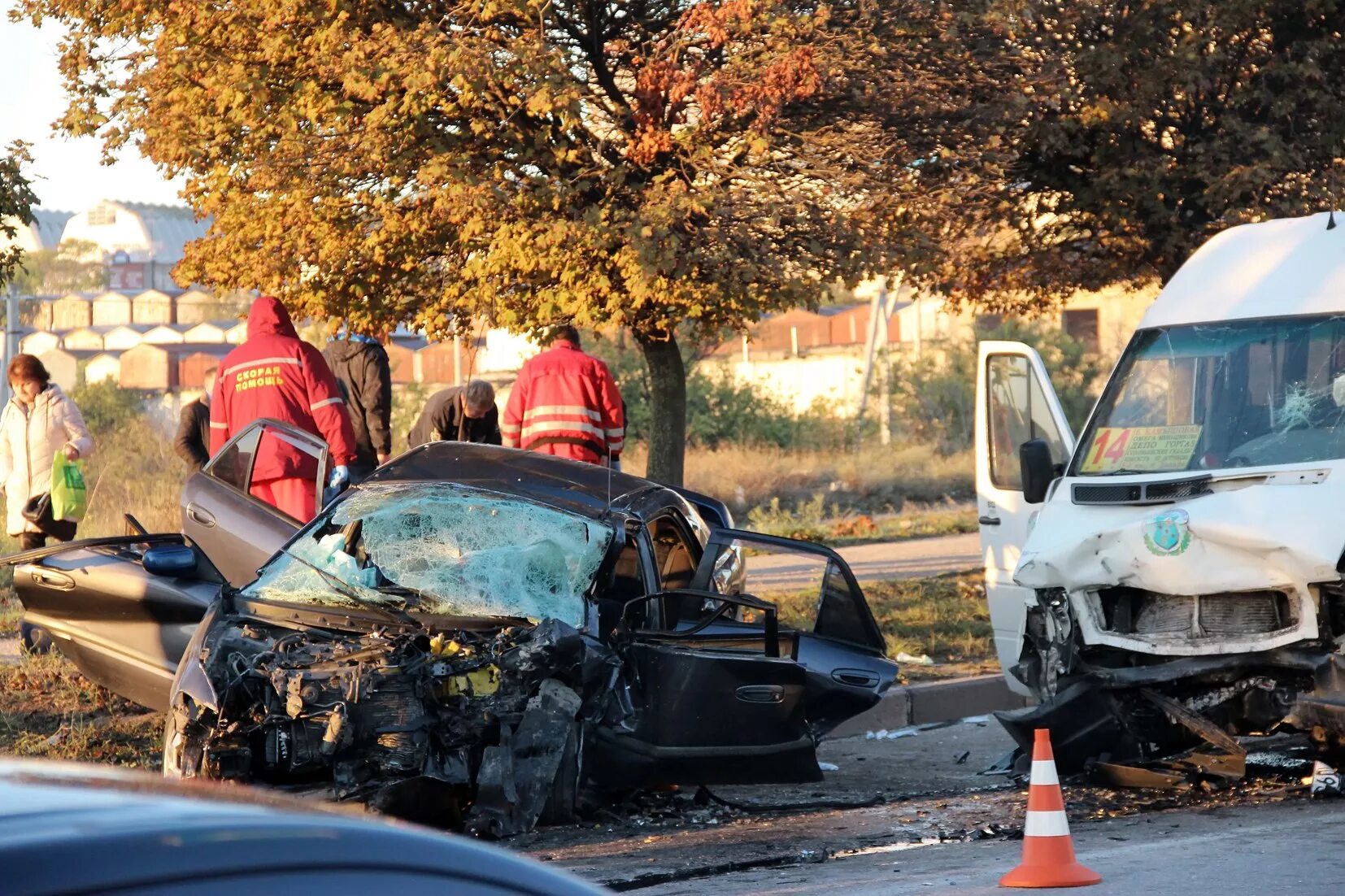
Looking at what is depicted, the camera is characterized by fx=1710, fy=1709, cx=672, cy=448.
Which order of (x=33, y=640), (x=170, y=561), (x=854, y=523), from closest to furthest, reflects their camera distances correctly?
(x=170, y=561) < (x=33, y=640) < (x=854, y=523)

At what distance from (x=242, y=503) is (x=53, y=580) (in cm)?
98

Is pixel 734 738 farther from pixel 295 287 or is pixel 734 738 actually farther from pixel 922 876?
pixel 295 287

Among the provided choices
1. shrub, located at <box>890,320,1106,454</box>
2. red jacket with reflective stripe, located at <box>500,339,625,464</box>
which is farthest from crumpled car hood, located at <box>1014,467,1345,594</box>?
shrub, located at <box>890,320,1106,454</box>

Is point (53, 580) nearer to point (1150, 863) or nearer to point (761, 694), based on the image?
point (761, 694)

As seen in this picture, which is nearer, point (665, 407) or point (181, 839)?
point (181, 839)

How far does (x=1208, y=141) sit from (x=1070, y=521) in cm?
614

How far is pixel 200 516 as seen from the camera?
8.59m

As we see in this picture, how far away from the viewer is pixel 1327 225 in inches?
322

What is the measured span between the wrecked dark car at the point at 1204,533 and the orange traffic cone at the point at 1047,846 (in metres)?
1.35

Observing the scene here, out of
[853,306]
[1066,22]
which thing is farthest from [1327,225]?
[853,306]

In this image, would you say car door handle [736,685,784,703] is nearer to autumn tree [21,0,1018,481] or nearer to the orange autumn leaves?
autumn tree [21,0,1018,481]

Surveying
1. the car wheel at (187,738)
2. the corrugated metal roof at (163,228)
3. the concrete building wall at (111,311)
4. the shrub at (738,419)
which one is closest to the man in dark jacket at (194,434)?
the car wheel at (187,738)

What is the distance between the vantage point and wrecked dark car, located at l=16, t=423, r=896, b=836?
247 inches

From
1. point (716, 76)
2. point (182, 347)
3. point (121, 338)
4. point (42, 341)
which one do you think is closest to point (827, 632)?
point (716, 76)
